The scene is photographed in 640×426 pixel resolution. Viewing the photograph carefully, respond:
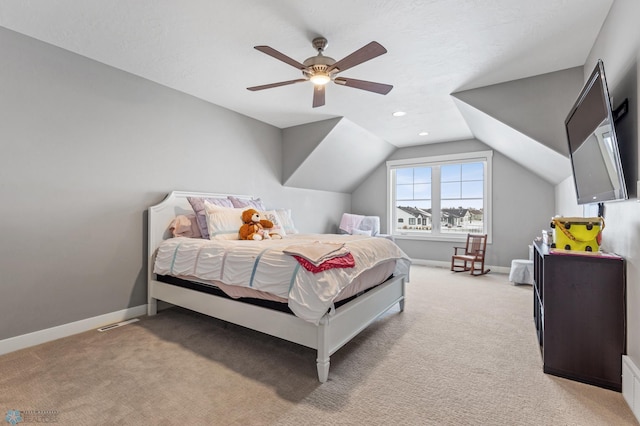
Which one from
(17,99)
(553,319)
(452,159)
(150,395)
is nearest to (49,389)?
(150,395)

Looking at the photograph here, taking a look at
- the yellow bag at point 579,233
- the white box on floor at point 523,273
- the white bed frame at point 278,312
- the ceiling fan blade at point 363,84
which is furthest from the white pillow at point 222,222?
the white box on floor at point 523,273

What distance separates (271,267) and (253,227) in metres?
1.07

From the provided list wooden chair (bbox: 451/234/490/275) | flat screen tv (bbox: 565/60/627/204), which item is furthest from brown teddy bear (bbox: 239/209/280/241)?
wooden chair (bbox: 451/234/490/275)

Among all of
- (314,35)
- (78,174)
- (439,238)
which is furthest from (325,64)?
(439,238)

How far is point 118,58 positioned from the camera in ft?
9.02

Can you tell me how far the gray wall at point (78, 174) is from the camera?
2350mm

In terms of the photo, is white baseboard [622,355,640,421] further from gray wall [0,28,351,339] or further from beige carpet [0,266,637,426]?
gray wall [0,28,351,339]

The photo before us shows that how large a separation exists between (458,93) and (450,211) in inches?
116

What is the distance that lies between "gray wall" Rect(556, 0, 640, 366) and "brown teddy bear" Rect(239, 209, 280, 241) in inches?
107

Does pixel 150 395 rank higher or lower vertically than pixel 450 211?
lower

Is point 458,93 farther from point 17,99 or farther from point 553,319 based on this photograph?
point 17,99

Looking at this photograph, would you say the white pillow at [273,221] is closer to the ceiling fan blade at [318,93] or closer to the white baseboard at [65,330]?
the ceiling fan blade at [318,93]

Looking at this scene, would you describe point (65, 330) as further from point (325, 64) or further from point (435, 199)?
point (435, 199)

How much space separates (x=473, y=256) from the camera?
5145 millimetres
